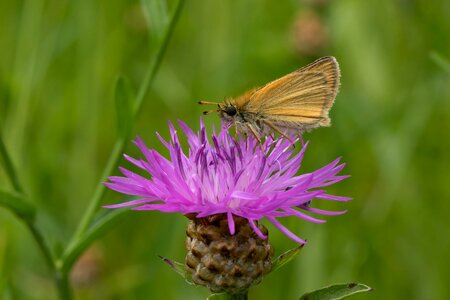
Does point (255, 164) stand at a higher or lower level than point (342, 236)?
higher

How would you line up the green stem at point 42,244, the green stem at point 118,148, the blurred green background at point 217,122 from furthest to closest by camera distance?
the blurred green background at point 217,122 → the green stem at point 118,148 → the green stem at point 42,244

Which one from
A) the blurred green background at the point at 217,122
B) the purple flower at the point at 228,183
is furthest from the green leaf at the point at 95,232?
the blurred green background at the point at 217,122

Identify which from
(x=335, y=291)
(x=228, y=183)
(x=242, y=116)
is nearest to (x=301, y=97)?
(x=242, y=116)

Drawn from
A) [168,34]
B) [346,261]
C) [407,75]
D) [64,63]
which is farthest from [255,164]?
[64,63]

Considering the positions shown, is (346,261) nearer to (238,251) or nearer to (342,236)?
(342,236)

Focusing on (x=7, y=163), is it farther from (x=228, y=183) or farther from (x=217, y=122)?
(x=217, y=122)

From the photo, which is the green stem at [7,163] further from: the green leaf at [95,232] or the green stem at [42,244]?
the green leaf at [95,232]
